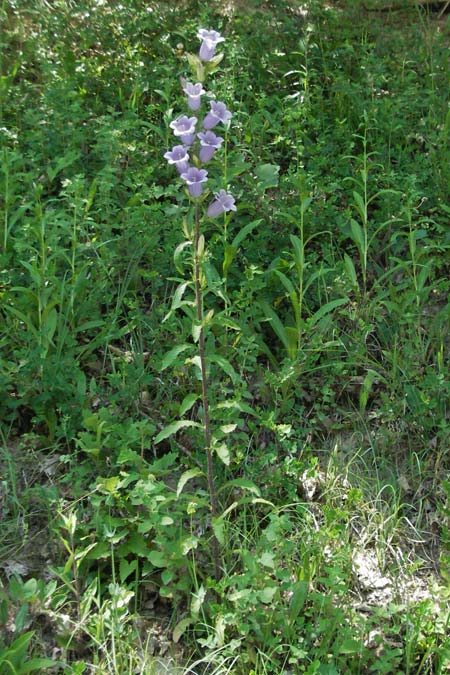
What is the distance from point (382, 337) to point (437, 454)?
0.67 m

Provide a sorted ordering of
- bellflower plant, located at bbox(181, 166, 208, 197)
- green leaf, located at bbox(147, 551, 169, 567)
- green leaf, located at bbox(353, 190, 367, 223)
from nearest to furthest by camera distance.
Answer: bellflower plant, located at bbox(181, 166, 208, 197)
green leaf, located at bbox(147, 551, 169, 567)
green leaf, located at bbox(353, 190, 367, 223)

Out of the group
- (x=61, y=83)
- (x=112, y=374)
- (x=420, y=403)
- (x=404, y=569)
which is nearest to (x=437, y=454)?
(x=420, y=403)

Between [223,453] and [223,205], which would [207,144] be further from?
[223,453]

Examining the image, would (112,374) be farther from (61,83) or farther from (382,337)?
(61,83)

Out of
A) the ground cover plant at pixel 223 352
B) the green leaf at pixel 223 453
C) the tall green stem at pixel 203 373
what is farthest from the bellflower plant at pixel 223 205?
the green leaf at pixel 223 453

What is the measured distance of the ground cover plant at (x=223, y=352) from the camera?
9.61 ft

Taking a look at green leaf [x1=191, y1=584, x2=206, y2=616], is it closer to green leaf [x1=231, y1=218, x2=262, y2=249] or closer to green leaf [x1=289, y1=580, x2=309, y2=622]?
green leaf [x1=289, y1=580, x2=309, y2=622]

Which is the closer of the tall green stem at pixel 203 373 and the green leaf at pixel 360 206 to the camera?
the tall green stem at pixel 203 373

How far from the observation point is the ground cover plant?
2.93 m

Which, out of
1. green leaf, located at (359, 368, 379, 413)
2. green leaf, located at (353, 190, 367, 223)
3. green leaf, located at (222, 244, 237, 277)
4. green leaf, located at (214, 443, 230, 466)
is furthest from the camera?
green leaf, located at (353, 190, 367, 223)

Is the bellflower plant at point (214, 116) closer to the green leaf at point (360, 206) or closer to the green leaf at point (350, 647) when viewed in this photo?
the green leaf at point (360, 206)

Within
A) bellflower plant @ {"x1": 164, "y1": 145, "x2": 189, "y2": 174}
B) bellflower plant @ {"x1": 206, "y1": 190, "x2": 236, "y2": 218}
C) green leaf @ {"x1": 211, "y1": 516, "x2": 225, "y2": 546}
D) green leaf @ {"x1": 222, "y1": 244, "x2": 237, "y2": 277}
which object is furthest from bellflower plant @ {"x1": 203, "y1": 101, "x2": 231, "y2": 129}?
green leaf @ {"x1": 211, "y1": 516, "x2": 225, "y2": 546}

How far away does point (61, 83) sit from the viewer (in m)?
4.98

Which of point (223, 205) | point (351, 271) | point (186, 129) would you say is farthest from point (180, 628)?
point (351, 271)
